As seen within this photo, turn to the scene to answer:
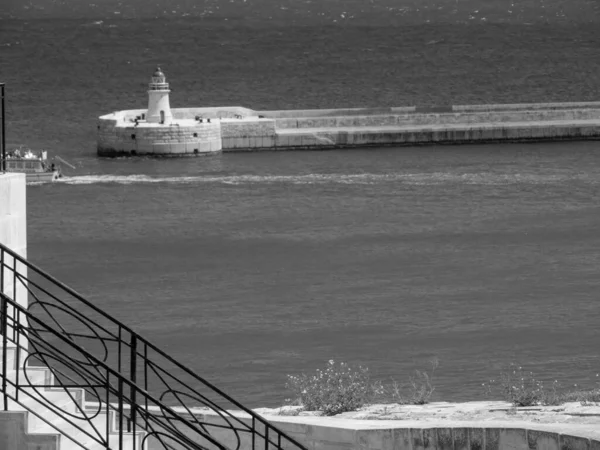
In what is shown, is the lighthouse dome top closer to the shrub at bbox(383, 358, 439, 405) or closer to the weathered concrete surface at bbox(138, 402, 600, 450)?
the shrub at bbox(383, 358, 439, 405)

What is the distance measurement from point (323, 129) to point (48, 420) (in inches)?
2687

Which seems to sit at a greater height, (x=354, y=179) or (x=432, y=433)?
(x=432, y=433)

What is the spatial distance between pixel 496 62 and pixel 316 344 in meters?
114

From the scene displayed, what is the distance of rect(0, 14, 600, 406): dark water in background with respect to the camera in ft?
90.3

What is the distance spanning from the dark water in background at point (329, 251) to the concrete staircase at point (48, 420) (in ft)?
40.5

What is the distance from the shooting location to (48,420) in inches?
359

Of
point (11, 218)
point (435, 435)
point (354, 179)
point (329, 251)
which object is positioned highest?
point (11, 218)

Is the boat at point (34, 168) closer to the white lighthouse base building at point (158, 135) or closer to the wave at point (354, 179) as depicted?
the wave at point (354, 179)

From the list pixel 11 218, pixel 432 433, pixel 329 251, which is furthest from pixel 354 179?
pixel 432 433

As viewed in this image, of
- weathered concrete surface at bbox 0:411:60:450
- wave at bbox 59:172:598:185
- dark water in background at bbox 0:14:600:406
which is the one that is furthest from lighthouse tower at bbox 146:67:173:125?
weathered concrete surface at bbox 0:411:60:450

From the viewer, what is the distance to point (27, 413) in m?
8.68

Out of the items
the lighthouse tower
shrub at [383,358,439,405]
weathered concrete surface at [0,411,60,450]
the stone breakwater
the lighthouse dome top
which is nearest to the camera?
weathered concrete surface at [0,411,60,450]

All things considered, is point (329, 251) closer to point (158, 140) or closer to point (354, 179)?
point (354, 179)

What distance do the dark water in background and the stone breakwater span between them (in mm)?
1666
